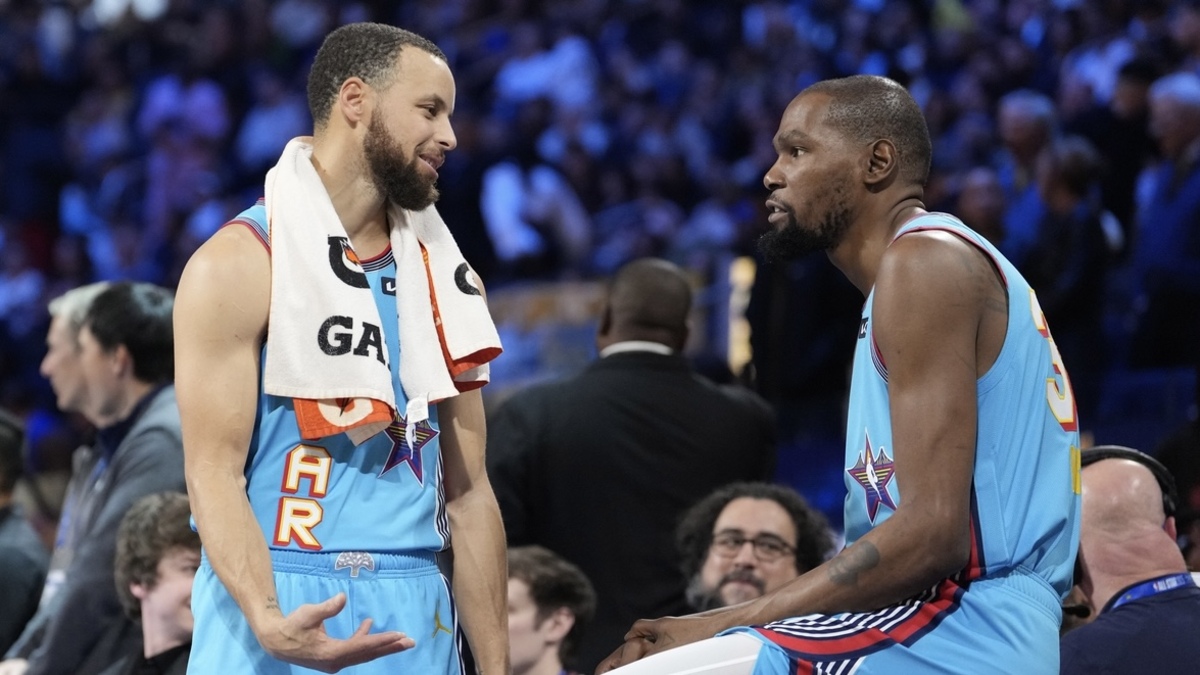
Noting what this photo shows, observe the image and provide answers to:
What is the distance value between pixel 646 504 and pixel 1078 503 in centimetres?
244

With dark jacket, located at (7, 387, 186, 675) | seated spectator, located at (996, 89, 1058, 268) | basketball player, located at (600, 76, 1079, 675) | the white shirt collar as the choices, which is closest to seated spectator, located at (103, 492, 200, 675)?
dark jacket, located at (7, 387, 186, 675)

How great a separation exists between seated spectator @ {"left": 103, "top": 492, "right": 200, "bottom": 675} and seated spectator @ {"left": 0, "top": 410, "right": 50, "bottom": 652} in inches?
45.1

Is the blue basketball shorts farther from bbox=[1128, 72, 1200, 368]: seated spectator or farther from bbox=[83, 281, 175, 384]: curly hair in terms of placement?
bbox=[1128, 72, 1200, 368]: seated spectator

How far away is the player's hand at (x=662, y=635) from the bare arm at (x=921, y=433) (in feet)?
0.24

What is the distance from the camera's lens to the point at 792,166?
9.61ft

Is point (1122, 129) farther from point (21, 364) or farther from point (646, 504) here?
point (21, 364)

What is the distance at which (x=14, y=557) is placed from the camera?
200 inches

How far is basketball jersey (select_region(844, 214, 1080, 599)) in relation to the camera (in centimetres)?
264

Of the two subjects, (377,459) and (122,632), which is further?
(122,632)

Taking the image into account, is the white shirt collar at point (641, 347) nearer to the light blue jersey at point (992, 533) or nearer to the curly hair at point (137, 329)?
the curly hair at point (137, 329)

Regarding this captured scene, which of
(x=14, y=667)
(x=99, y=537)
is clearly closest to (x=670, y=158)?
(x=99, y=537)

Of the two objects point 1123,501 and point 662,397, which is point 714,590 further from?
point 1123,501

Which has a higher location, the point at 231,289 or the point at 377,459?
the point at 231,289

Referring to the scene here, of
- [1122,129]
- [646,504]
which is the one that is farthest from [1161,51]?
[646,504]
